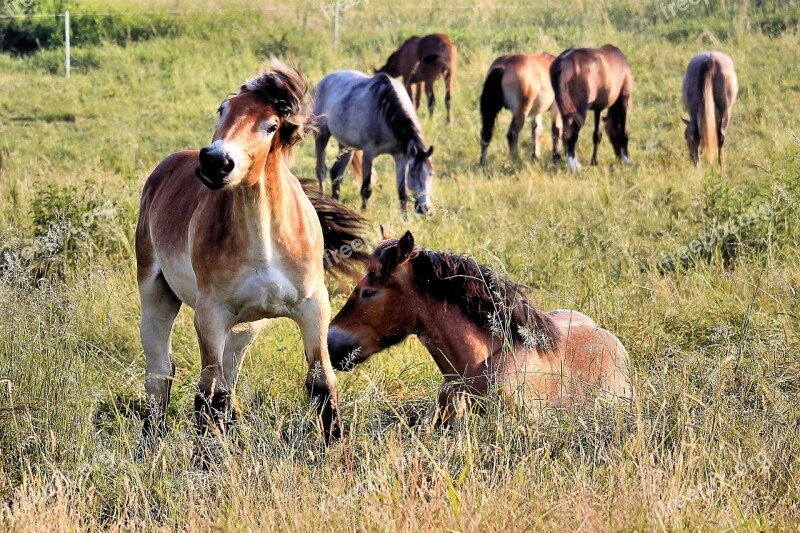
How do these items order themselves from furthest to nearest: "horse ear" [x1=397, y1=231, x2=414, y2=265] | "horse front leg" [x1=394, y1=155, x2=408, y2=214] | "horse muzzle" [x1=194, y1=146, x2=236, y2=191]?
"horse front leg" [x1=394, y1=155, x2=408, y2=214] → "horse ear" [x1=397, y1=231, x2=414, y2=265] → "horse muzzle" [x1=194, y1=146, x2=236, y2=191]

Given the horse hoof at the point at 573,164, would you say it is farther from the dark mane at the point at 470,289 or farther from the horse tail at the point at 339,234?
the dark mane at the point at 470,289

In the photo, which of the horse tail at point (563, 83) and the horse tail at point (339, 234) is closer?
the horse tail at point (339, 234)

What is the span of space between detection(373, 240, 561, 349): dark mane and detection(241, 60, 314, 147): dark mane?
73 cm

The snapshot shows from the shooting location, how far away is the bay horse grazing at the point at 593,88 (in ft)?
43.0

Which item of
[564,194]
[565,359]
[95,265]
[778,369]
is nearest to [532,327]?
[565,359]

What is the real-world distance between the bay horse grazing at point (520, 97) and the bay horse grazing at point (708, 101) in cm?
184

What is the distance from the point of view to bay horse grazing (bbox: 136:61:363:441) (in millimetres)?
3846

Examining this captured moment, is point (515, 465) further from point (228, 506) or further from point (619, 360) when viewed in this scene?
point (619, 360)

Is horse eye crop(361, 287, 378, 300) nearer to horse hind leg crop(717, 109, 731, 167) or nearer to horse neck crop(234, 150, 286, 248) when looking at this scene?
horse neck crop(234, 150, 286, 248)

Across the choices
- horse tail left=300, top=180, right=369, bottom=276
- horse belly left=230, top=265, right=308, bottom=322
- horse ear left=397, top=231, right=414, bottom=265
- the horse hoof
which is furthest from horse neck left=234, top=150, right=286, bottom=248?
the horse hoof

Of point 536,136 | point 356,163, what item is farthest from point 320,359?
point 536,136

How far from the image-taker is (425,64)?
1620 cm

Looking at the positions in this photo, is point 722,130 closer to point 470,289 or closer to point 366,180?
point 366,180

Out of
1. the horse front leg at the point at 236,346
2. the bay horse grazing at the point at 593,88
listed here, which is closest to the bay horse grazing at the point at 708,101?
the bay horse grazing at the point at 593,88
